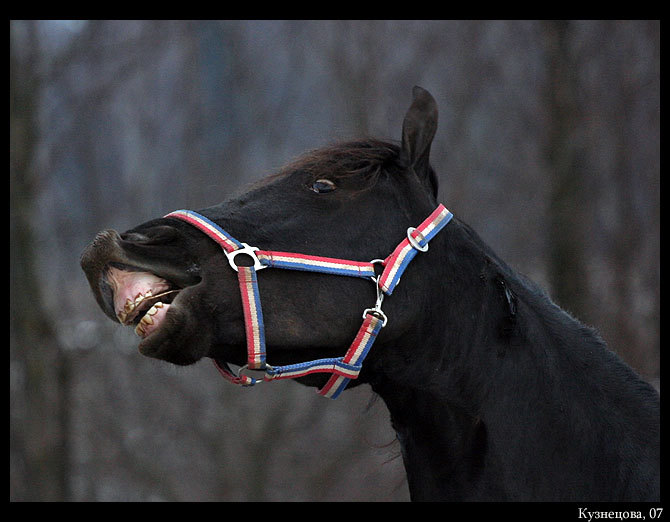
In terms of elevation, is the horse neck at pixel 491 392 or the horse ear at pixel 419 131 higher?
the horse ear at pixel 419 131

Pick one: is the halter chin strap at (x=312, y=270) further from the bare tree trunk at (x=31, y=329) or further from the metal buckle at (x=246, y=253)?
the bare tree trunk at (x=31, y=329)

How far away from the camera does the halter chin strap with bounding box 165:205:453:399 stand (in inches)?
98.5

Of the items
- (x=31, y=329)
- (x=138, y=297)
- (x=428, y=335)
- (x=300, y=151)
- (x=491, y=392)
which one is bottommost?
(x=31, y=329)

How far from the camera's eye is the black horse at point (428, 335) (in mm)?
2588

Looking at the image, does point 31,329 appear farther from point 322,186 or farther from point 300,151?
point 322,186

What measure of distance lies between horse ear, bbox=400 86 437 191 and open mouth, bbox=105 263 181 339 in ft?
3.66

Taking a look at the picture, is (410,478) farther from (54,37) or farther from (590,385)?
(54,37)

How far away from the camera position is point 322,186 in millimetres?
2826

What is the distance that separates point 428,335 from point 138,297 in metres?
1.08

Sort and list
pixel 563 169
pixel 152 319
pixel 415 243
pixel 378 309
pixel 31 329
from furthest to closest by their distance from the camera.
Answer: pixel 563 169, pixel 31 329, pixel 415 243, pixel 378 309, pixel 152 319

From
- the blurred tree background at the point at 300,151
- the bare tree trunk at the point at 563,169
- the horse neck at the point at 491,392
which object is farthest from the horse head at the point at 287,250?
the bare tree trunk at the point at 563,169

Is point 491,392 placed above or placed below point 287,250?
below

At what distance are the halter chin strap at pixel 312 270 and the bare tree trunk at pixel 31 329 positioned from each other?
487 cm

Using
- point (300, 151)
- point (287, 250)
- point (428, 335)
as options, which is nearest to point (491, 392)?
point (428, 335)
